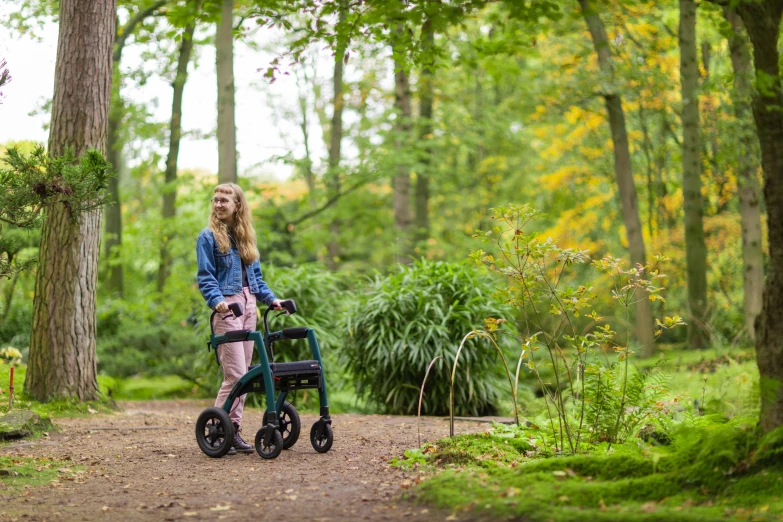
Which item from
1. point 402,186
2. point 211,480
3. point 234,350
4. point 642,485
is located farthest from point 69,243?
point 402,186

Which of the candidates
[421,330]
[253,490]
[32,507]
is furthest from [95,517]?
[421,330]

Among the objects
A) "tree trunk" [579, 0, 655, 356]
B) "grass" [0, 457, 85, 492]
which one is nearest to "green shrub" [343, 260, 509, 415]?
"grass" [0, 457, 85, 492]

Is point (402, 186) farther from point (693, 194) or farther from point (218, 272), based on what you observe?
point (218, 272)

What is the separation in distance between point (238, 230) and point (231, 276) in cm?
37

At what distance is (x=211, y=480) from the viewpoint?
4.55 meters

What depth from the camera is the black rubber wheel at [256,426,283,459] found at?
511cm

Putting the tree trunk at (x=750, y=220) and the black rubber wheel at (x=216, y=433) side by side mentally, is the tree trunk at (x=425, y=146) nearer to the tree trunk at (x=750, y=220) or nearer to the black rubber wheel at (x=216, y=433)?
the tree trunk at (x=750, y=220)

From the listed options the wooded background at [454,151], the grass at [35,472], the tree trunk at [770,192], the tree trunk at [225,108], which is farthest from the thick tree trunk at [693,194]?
the grass at [35,472]

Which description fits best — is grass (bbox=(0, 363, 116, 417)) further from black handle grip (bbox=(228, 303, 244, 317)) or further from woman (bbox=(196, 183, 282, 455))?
black handle grip (bbox=(228, 303, 244, 317))

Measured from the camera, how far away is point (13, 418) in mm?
6137

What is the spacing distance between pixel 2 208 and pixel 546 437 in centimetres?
394

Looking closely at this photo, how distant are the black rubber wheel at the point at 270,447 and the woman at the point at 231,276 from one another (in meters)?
0.29

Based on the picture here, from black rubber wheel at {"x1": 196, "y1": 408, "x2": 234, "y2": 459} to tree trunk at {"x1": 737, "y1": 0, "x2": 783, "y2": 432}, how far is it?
333cm

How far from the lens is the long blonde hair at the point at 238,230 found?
5543mm
